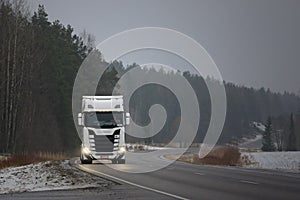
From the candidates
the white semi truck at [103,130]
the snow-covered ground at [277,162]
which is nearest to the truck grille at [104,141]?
the white semi truck at [103,130]

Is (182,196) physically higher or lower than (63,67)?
lower

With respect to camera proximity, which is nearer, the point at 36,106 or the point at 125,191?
the point at 125,191

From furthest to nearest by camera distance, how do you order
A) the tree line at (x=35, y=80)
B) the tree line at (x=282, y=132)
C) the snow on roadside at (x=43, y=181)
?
1. the tree line at (x=282, y=132)
2. the tree line at (x=35, y=80)
3. the snow on roadside at (x=43, y=181)

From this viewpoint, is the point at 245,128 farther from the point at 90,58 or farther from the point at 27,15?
the point at 27,15

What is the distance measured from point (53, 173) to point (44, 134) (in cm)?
3414

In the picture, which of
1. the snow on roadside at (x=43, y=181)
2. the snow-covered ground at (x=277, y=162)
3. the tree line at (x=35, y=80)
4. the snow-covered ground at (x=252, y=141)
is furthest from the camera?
the snow-covered ground at (x=252, y=141)

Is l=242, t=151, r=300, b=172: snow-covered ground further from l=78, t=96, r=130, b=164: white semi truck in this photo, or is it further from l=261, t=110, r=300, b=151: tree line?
l=261, t=110, r=300, b=151: tree line

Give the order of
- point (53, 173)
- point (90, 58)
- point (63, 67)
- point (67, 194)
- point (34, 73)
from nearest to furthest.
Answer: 1. point (67, 194)
2. point (53, 173)
3. point (34, 73)
4. point (63, 67)
5. point (90, 58)

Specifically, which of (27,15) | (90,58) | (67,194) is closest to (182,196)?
(67,194)

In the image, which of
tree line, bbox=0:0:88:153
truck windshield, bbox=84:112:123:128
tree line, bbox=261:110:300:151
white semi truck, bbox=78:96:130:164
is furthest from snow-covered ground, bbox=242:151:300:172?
tree line, bbox=261:110:300:151

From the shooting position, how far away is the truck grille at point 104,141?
27.8 meters

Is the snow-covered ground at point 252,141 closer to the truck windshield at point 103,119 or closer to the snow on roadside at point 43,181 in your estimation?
the truck windshield at point 103,119

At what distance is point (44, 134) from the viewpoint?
5341 cm

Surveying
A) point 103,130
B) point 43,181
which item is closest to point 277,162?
point 103,130
